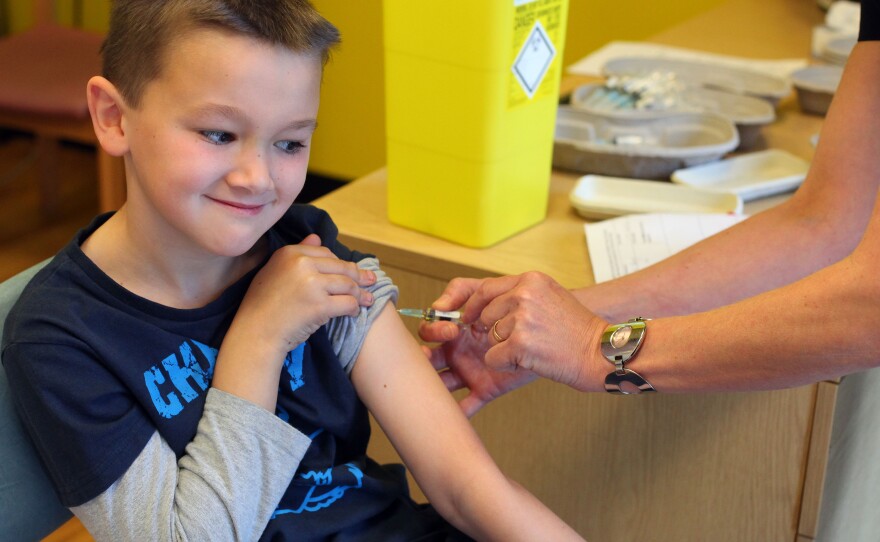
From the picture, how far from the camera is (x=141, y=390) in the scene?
0.99 m

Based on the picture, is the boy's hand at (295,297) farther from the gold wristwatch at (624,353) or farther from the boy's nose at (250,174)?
the gold wristwatch at (624,353)

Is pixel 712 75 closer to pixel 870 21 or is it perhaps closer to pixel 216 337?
pixel 870 21

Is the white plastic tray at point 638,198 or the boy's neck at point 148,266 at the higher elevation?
the boy's neck at point 148,266

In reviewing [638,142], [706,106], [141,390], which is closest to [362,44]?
[706,106]

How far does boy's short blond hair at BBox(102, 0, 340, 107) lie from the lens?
965 mm

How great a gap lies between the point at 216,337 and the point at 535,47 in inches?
25.3

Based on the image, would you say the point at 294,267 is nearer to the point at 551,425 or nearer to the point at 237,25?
the point at 237,25

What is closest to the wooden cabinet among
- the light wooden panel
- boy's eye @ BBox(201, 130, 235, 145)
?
the light wooden panel

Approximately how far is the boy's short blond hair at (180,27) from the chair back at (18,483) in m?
0.26

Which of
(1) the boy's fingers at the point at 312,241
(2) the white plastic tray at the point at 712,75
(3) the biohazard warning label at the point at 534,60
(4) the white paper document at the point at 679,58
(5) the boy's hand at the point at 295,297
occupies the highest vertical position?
(3) the biohazard warning label at the point at 534,60

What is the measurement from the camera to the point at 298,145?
1034mm

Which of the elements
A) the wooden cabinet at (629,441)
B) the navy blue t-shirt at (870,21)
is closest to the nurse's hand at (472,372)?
the wooden cabinet at (629,441)

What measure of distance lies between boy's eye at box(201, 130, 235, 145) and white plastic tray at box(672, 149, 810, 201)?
0.92 metres

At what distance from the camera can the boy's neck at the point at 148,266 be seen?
1.05 metres
